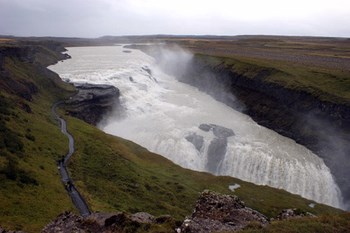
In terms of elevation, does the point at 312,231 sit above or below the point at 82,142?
above

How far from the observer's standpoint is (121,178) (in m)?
51.0

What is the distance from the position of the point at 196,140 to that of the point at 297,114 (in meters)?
28.3

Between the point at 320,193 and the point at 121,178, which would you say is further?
the point at 320,193

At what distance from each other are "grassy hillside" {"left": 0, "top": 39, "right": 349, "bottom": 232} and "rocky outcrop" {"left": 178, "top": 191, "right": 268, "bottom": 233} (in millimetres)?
7095

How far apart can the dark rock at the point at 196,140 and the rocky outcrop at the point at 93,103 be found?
94.7 ft

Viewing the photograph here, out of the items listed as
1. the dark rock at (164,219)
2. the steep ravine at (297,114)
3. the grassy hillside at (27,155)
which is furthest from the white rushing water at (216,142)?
the dark rock at (164,219)

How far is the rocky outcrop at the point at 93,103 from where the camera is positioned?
89.2 metres

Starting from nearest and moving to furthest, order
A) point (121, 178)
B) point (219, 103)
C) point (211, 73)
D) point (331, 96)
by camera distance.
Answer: point (121, 178) → point (331, 96) → point (219, 103) → point (211, 73)

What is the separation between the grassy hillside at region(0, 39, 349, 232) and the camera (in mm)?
34688

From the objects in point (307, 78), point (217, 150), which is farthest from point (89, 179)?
point (307, 78)

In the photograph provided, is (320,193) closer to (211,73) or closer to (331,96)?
(331,96)

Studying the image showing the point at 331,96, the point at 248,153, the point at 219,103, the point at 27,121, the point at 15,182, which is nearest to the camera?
the point at 15,182

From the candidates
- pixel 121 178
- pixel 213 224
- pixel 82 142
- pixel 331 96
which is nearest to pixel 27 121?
pixel 82 142

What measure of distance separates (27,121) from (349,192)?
59.3m
